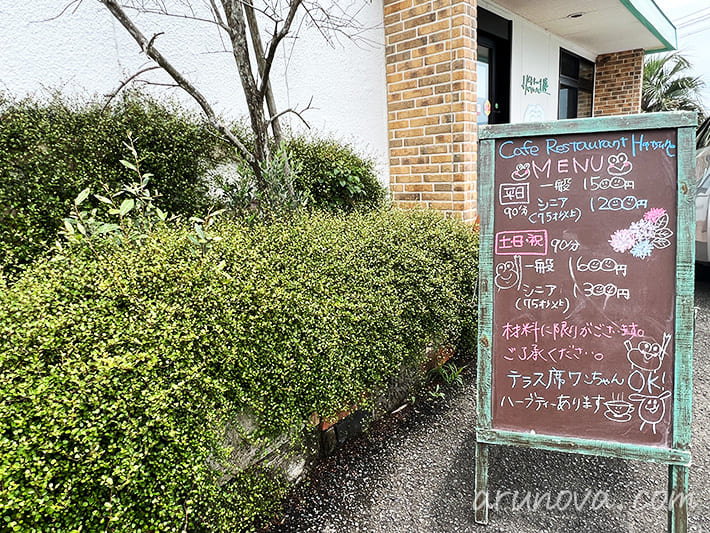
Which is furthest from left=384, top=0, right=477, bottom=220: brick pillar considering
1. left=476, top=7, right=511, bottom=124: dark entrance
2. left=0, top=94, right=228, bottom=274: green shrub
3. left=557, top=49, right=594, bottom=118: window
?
left=557, top=49, right=594, bottom=118: window

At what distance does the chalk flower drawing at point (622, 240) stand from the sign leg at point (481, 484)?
38.0 inches

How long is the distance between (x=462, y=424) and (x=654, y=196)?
1552 millimetres

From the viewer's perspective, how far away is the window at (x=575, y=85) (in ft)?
25.7

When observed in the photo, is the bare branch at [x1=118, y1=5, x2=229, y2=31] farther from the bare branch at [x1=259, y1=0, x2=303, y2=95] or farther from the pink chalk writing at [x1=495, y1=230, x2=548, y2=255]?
the pink chalk writing at [x1=495, y1=230, x2=548, y2=255]

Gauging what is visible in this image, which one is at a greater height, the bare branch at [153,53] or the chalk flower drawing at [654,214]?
the bare branch at [153,53]

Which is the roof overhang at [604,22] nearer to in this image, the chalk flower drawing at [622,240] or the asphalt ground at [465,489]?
the chalk flower drawing at [622,240]

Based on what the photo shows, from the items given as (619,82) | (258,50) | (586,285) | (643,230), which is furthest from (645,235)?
(619,82)

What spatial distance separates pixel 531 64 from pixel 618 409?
603 cm

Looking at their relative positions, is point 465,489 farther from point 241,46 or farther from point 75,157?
point 241,46

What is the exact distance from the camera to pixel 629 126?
1.67m

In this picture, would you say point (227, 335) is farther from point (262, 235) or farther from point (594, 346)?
point (594, 346)

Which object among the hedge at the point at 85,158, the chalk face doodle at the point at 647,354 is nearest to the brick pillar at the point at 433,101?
the hedge at the point at 85,158

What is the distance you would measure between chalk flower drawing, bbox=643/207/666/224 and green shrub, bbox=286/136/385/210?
89.8 inches

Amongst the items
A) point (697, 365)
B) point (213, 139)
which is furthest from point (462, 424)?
point (213, 139)
